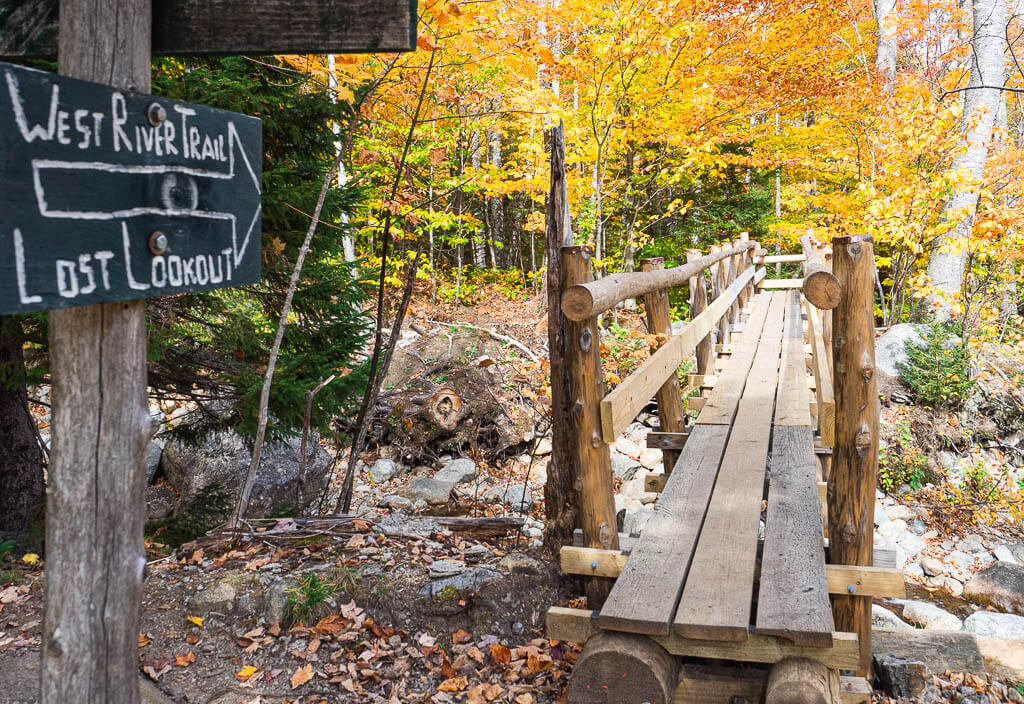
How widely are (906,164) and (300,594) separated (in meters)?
12.5

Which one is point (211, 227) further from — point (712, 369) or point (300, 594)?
point (712, 369)

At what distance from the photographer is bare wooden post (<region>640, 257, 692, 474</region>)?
5219mm

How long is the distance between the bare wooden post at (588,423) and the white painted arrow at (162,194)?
1.56m

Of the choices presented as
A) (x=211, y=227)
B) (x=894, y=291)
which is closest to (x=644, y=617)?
(x=211, y=227)

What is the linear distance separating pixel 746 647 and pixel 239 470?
7.23 m

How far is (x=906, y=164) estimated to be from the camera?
39.3ft

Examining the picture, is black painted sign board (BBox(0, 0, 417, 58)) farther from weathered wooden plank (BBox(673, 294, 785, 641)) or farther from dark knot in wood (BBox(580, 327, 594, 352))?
weathered wooden plank (BBox(673, 294, 785, 641))

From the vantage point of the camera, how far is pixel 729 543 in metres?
3.06

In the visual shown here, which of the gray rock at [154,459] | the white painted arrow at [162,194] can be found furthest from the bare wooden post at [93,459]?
the gray rock at [154,459]

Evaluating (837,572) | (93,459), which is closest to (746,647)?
(837,572)

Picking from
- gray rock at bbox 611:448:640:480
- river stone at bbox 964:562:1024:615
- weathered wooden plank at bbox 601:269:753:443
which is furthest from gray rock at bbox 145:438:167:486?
river stone at bbox 964:562:1024:615

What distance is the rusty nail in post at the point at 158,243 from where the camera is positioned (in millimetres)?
1808

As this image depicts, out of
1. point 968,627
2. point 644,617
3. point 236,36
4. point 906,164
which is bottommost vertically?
point 968,627

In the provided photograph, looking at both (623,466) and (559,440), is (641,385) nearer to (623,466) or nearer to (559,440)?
(559,440)
